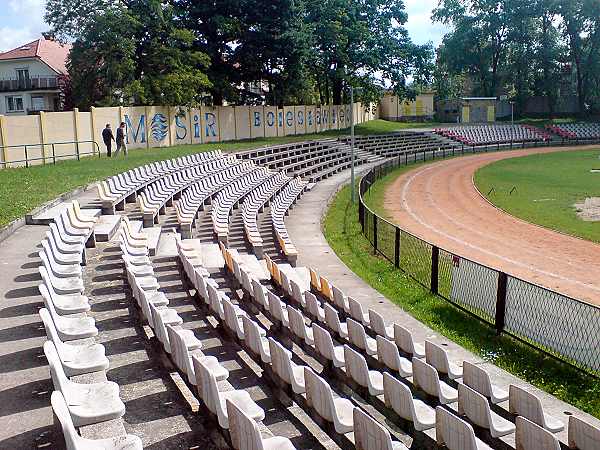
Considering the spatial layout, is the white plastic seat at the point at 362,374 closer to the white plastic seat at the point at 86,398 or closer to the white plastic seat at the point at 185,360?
the white plastic seat at the point at 185,360

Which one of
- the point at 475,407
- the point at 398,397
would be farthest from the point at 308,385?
the point at 475,407

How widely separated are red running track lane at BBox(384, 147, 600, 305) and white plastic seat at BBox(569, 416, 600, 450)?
901cm

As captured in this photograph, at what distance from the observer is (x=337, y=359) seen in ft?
25.7

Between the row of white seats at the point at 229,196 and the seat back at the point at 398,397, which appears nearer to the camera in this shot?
the seat back at the point at 398,397

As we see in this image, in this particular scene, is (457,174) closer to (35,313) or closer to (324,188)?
(324,188)

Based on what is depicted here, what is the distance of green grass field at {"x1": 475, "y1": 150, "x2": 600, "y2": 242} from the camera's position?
24.0 metres

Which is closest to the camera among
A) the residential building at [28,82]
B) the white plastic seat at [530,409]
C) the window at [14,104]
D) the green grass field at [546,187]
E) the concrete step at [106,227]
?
the white plastic seat at [530,409]

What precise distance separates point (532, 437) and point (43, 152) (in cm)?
2552

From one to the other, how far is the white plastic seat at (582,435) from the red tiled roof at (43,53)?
60.7 m

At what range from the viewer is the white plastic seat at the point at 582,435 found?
5758mm

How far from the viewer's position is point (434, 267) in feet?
44.3

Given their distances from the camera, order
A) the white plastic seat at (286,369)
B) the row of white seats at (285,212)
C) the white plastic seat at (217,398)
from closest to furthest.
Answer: the white plastic seat at (217,398)
the white plastic seat at (286,369)
the row of white seats at (285,212)

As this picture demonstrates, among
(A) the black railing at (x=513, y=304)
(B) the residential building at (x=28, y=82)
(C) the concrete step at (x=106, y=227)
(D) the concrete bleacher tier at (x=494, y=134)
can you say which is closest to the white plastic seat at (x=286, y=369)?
(A) the black railing at (x=513, y=304)

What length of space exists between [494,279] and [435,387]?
4.71 meters
